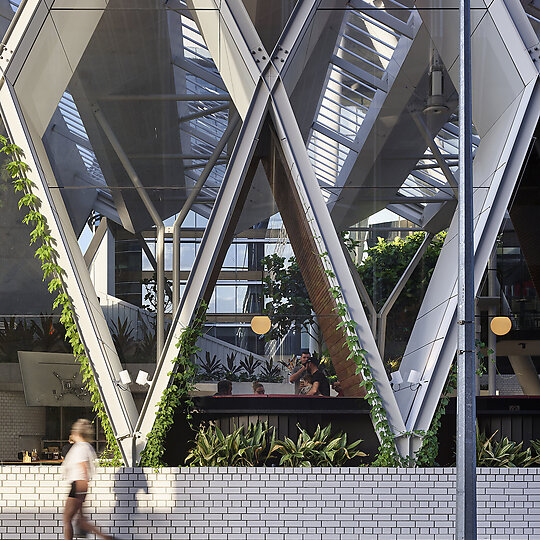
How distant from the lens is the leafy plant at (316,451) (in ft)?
32.9

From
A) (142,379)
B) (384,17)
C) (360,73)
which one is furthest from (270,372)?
(384,17)

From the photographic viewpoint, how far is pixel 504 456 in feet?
33.3

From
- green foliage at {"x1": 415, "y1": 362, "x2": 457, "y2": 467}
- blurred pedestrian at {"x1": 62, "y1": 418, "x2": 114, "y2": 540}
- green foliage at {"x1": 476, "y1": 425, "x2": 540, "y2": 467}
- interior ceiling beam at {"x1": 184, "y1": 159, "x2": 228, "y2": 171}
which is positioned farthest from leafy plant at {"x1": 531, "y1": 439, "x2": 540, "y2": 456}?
interior ceiling beam at {"x1": 184, "y1": 159, "x2": 228, "y2": 171}

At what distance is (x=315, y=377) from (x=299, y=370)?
9.7 inches

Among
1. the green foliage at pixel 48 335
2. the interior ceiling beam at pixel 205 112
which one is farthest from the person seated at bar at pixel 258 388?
the interior ceiling beam at pixel 205 112

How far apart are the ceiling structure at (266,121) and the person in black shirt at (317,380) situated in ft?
2.51

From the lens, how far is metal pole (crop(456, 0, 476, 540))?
22.0ft

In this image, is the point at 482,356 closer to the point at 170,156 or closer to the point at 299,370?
the point at 299,370

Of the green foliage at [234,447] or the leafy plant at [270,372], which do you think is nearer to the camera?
the green foliage at [234,447]

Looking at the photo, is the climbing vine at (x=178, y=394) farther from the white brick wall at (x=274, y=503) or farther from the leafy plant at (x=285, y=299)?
the leafy plant at (x=285, y=299)

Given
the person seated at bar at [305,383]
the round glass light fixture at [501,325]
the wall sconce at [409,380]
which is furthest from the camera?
the round glass light fixture at [501,325]

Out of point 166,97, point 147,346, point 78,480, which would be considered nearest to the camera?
point 78,480

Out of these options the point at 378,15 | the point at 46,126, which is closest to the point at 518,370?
the point at 378,15

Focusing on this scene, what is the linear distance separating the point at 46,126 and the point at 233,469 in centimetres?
556
